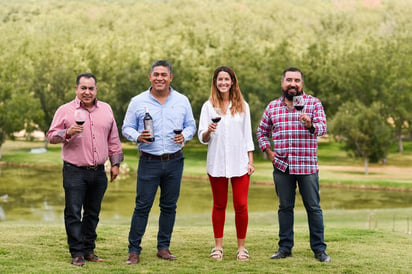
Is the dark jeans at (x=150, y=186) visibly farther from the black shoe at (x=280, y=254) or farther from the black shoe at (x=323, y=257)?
the black shoe at (x=323, y=257)

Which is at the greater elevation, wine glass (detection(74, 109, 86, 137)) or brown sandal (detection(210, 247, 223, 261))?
wine glass (detection(74, 109, 86, 137))

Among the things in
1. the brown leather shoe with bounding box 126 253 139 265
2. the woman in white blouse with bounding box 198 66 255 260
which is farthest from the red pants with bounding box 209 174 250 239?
the brown leather shoe with bounding box 126 253 139 265

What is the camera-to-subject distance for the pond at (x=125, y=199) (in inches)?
1101

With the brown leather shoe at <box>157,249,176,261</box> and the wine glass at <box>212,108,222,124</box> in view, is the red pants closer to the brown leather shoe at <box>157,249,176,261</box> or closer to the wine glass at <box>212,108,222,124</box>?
the brown leather shoe at <box>157,249,176,261</box>

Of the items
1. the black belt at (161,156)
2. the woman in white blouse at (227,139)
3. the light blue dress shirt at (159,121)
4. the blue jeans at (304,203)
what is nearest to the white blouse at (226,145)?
the woman in white blouse at (227,139)

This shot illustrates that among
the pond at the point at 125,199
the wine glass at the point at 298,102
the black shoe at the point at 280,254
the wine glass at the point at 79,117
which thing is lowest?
the pond at the point at 125,199

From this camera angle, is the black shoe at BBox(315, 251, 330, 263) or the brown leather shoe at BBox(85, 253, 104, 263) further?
the black shoe at BBox(315, 251, 330, 263)

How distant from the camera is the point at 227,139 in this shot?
7.58 metres

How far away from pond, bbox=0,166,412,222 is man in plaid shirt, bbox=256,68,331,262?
18.5 metres

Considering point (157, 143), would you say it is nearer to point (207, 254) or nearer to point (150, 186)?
point (150, 186)

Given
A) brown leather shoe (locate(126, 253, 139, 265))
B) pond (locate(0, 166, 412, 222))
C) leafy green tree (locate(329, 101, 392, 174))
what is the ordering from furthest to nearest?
1. leafy green tree (locate(329, 101, 392, 174))
2. pond (locate(0, 166, 412, 222))
3. brown leather shoe (locate(126, 253, 139, 265))

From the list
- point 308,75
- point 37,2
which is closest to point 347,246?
point 308,75

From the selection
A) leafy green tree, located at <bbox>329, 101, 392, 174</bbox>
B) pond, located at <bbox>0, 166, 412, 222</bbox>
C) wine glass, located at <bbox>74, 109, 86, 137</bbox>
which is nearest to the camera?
wine glass, located at <bbox>74, 109, 86, 137</bbox>

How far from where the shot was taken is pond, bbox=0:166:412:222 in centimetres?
2797
